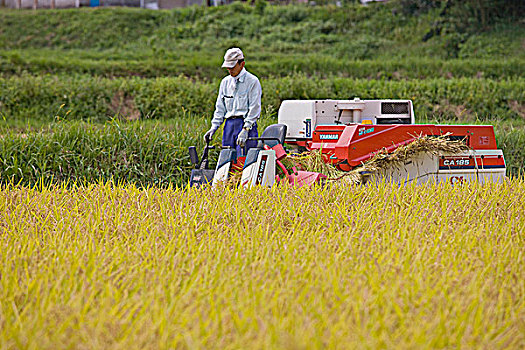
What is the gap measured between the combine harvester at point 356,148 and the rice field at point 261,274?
0.92 m

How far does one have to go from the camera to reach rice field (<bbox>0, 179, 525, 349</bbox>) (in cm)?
227

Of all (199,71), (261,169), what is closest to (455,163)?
→ (261,169)

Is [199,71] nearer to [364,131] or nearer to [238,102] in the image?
[238,102]

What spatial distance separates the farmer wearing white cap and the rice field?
153 centimetres

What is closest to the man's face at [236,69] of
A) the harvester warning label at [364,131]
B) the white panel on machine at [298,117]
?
the white panel on machine at [298,117]

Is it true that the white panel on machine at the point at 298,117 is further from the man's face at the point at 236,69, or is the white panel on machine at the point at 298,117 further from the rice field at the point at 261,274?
the rice field at the point at 261,274

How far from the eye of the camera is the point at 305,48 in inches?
756

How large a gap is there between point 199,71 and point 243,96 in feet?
30.1

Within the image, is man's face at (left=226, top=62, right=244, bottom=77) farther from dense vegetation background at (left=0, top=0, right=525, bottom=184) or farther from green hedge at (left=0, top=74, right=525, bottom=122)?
green hedge at (left=0, top=74, right=525, bottom=122)

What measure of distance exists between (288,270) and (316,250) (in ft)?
1.25

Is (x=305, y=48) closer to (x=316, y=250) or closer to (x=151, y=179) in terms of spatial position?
(x=151, y=179)

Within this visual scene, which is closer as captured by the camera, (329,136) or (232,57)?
(232,57)

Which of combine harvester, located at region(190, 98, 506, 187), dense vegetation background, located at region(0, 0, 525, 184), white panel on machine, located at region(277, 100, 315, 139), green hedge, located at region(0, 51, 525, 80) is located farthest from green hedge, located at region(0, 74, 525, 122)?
combine harvester, located at region(190, 98, 506, 187)

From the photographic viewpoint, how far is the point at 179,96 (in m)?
12.0
